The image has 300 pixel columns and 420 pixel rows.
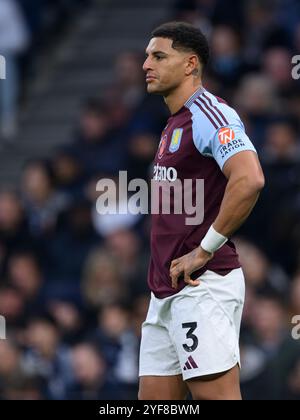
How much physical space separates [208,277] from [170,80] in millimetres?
930

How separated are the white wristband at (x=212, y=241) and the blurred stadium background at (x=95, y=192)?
3.13 m

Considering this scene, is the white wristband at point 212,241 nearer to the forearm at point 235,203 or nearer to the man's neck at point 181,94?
the forearm at point 235,203

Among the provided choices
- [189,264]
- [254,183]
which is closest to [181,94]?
[254,183]

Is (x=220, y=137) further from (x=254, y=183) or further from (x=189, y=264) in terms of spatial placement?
(x=189, y=264)

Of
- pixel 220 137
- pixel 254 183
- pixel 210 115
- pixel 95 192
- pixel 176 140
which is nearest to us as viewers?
pixel 254 183

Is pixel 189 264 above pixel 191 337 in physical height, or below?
above

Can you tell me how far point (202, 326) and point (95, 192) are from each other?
559 centimetres

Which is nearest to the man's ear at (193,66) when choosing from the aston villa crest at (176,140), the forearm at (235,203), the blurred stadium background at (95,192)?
the aston villa crest at (176,140)

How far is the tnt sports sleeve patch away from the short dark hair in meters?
0.49

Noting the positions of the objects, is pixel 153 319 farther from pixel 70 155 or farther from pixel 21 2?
pixel 21 2

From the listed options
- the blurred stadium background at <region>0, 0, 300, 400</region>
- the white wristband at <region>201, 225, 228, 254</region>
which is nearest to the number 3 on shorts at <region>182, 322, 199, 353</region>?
the white wristband at <region>201, 225, 228, 254</region>

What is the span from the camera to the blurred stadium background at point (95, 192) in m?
9.73

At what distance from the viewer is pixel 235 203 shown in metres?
5.87

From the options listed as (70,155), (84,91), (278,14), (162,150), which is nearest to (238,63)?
(278,14)
